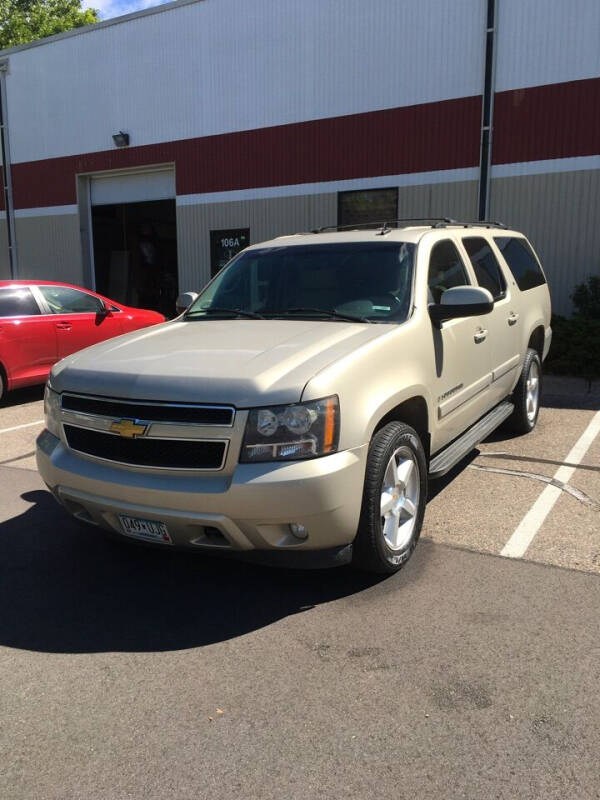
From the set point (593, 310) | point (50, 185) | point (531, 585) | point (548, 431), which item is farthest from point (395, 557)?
point (50, 185)

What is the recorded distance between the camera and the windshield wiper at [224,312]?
4.61m

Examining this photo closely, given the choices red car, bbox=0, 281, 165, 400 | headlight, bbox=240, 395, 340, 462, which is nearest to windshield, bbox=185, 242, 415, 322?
headlight, bbox=240, 395, 340, 462

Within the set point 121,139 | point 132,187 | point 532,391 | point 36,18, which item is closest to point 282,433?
point 532,391

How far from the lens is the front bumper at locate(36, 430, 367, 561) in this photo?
315 cm

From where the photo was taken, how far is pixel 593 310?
36.5ft

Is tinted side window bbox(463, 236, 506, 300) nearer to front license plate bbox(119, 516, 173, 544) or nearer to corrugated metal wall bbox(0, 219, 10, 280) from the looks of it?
front license plate bbox(119, 516, 173, 544)

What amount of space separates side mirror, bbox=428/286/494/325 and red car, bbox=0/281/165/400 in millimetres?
6362

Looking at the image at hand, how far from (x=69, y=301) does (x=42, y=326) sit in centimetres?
77

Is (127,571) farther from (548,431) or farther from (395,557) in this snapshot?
(548,431)

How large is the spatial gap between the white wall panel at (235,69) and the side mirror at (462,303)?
9416 mm

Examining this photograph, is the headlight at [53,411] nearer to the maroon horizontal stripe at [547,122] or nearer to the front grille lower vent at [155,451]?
the front grille lower vent at [155,451]

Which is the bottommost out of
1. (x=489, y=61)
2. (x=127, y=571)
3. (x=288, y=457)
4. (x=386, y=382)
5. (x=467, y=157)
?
(x=127, y=571)

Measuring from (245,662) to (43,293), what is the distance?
300 inches

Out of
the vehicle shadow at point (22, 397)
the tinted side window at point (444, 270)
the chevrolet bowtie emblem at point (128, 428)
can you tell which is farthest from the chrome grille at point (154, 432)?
the vehicle shadow at point (22, 397)
